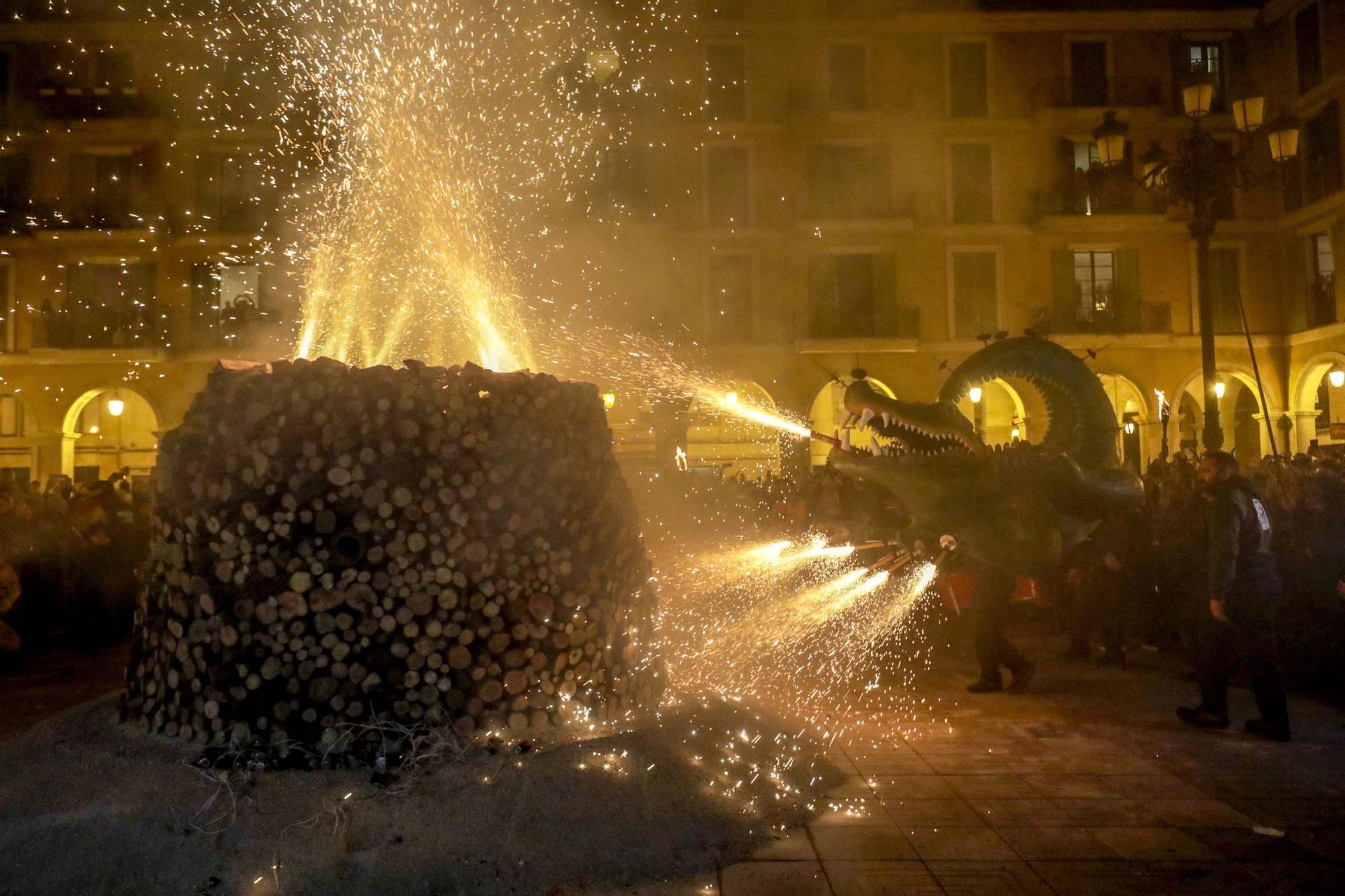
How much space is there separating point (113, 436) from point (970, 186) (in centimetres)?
2265

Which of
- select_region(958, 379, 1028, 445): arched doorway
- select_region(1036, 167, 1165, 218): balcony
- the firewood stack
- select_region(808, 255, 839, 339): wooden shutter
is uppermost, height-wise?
select_region(1036, 167, 1165, 218): balcony

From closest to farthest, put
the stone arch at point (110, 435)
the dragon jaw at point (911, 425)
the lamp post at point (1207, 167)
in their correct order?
the dragon jaw at point (911, 425) → the lamp post at point (1207, 167) → the stone arch at point (110, 435)

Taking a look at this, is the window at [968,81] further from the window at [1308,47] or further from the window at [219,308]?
the window at [219,308]

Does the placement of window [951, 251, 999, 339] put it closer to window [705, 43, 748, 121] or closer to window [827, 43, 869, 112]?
window [827, 43, 869, 112]

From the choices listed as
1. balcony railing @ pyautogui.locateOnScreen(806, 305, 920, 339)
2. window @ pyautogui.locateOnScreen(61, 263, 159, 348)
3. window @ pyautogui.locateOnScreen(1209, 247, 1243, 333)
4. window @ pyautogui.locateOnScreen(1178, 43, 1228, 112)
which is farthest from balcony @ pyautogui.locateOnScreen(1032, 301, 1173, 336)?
window @ pyautogui.locateOnScreen(61, 263, 159, 348)

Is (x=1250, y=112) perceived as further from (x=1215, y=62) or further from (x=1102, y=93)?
(x=1215, y=62)

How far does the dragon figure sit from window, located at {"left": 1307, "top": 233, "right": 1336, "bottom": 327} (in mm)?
20174

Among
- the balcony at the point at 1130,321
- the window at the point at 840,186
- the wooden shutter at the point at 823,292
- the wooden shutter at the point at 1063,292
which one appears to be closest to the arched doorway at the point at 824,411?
the wooden shutter at the point at 823,292

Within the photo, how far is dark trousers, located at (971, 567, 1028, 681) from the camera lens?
6.75m

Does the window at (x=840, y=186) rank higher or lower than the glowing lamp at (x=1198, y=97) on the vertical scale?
higher

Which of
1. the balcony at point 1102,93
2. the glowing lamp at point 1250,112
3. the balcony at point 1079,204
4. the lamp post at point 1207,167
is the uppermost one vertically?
the balcony at point 1102,93

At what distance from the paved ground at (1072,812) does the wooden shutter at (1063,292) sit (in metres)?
18.6

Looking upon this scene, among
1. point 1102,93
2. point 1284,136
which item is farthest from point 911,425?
point 1102,93

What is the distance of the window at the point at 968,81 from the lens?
960 inches
